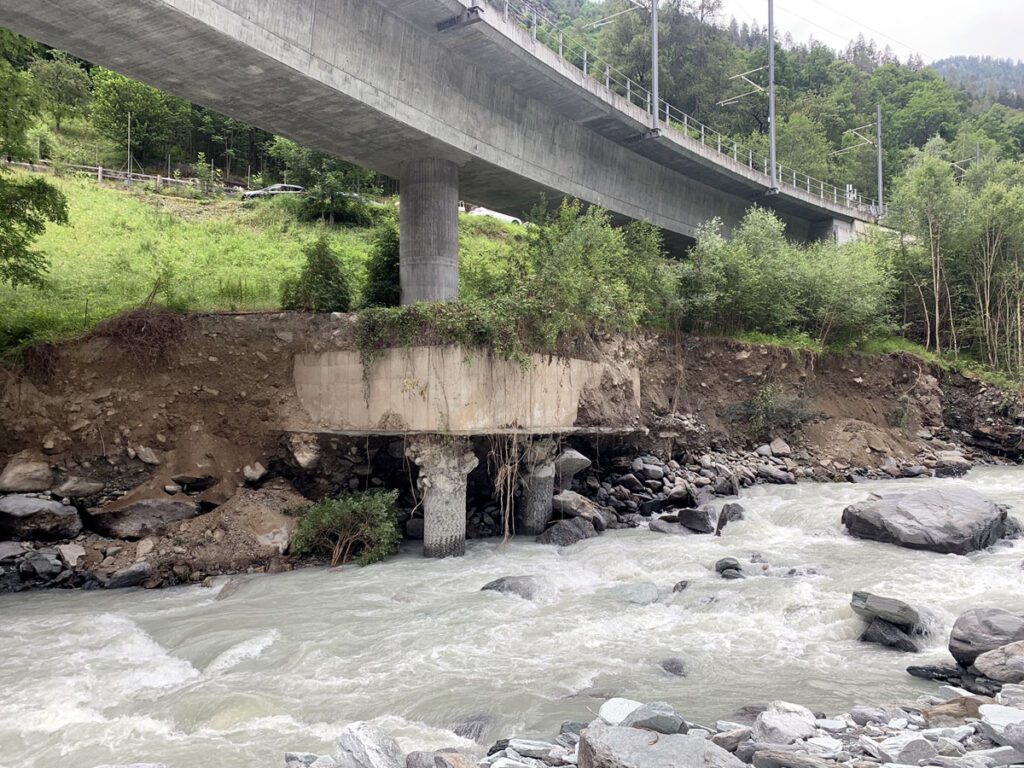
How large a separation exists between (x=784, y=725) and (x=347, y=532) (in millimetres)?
9586

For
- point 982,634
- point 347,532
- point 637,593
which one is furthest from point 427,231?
point 982,634

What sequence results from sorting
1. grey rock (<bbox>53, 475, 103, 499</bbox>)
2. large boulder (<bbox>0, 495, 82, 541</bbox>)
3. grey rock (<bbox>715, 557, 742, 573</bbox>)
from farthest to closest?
1. grey rock (<bbox>53, 475, 103, 499</bbox>)
2. large boulder (<bbox>0, 495, 82, 541</bbox>)
3. grey rock (<bbox>715, 557, 742, 573</bbox>)

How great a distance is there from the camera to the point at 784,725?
5914mm

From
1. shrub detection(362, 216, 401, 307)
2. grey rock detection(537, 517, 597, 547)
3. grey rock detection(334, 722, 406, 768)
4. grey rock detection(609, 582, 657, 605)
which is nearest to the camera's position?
grey rock detection(334, 722, 406, 768)

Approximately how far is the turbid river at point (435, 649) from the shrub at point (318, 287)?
6.09 metres

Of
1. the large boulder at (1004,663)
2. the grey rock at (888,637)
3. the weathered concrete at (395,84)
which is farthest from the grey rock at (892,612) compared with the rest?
the weathered concrete at (395,84)

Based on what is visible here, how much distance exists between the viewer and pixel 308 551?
13703 millimetres

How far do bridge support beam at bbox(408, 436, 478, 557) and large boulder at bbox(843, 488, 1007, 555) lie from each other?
26.8ft

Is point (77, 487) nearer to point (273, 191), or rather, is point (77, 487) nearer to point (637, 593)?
point (637, 593)

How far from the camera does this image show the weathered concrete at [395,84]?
477 inches

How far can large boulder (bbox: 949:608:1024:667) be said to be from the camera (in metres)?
7.65

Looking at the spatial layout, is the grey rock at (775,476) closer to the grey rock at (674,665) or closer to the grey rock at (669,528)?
the grey rock at (669,528)

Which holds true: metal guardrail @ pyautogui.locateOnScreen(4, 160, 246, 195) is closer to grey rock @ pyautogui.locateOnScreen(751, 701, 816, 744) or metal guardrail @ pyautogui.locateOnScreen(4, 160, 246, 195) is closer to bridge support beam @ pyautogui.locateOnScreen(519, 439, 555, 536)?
bridge support beam @ pyautogui.locateOnScreen(519, 439, 555, 536)

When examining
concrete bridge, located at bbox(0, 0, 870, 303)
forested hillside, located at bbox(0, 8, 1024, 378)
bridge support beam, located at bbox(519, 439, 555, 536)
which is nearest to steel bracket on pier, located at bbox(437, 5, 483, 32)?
concrete bridge, located at bbox(0, 0, 870, 303)
